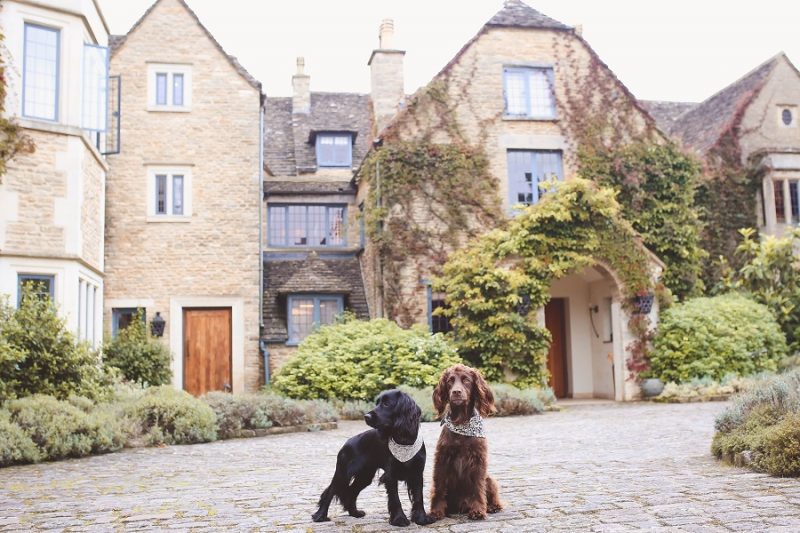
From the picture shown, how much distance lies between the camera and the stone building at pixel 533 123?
20.2 metres

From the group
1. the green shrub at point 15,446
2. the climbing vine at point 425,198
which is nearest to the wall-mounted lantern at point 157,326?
the climbing vine at point 425,198

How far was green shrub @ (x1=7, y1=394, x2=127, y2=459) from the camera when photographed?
988 centimetres

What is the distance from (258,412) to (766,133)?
17924mm

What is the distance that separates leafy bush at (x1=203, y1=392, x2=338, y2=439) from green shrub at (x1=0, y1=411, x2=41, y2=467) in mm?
3259

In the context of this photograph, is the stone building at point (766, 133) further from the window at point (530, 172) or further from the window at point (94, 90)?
the window at point (94, 90)

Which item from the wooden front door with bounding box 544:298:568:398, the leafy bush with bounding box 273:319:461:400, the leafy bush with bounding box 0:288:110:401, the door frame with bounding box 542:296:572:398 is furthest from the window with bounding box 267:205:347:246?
the leafy bush with bounding box 0:288:110:401

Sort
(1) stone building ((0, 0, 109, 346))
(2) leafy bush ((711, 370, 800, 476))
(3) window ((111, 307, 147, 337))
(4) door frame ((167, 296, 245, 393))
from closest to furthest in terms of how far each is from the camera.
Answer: (2) leafy bush ((711, 370, 800, 476)), (1) stone building ((0, 0, 109, 346)), (3) window ((111, 307, 147, 337)), (4) door frame ((167, 296, 245, 393))

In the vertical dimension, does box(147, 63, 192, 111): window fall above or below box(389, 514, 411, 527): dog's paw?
above

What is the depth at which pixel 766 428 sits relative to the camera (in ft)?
25.0

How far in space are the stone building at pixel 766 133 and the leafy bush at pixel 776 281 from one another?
1837 mm

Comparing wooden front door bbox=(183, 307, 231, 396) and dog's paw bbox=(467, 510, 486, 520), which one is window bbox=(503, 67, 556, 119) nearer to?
wooden front door bbox=(183, 307, 231, 396)

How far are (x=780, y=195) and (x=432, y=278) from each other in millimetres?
11131

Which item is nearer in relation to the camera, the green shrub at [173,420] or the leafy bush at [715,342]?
the green shrub at [173,420]

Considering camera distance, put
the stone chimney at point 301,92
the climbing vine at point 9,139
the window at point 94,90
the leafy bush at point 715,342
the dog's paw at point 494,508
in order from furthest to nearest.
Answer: the stone chimney at point 301,92
the leafy bush at point 715,342
the window at point 94,90
the climbing vine at point 9,139
the dog's paw at point 494,508
